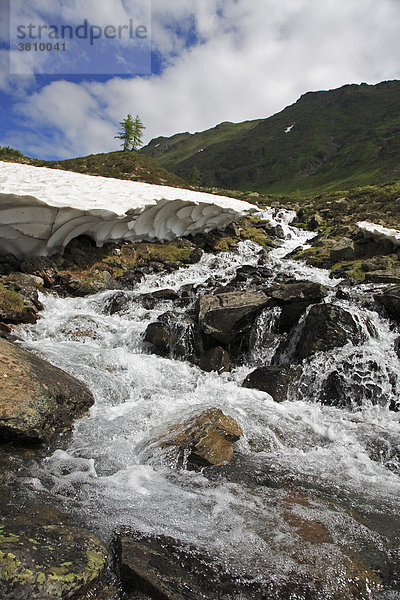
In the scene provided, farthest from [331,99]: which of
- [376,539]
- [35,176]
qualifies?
[376,539]

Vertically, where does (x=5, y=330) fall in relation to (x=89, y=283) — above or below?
below

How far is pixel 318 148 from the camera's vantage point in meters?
139

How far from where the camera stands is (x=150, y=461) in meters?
5.20

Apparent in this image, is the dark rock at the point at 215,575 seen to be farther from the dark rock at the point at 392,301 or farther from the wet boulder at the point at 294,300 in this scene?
the dark rock at the point at 392,301

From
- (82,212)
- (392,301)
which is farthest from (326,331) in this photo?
(82,212)

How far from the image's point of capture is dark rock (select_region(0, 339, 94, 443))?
16.2 ft

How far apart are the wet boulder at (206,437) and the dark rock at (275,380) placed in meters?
2.35

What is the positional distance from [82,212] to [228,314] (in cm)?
704

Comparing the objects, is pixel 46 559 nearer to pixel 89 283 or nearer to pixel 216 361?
pixel 216 361

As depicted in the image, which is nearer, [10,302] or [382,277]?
[10,302]

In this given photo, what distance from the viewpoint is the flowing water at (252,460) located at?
3.57 m

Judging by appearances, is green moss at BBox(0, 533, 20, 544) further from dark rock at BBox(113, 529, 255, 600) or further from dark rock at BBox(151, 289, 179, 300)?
dark rock at BBox(151, 289, 179, 300)

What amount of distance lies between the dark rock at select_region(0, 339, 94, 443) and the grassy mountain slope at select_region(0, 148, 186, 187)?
30327 millimetres

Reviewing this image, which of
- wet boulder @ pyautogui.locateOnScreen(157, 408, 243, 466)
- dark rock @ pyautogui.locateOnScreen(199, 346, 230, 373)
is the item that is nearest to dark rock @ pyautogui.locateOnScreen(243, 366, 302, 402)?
dark rock @ pyautogui.locateOnScreen(199, 346, 230, 373)
